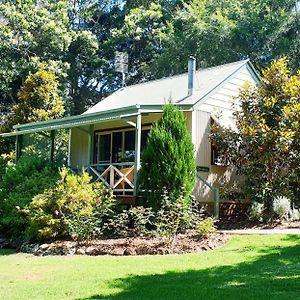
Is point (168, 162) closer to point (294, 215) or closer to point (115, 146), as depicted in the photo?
point (294, 215)

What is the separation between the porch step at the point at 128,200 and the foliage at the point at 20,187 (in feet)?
6.14

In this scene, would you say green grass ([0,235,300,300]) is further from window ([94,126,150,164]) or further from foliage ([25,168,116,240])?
window ([94,126,150,164])

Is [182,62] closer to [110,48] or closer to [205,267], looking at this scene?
[110,48]

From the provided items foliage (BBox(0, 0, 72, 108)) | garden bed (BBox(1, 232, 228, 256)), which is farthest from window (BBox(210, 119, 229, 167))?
foliage (BBox(0, 0, 72, 108))

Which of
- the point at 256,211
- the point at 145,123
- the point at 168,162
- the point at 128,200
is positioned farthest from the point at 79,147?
the point at 256,211

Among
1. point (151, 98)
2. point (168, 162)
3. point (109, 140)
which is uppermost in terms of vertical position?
point (151, 98)

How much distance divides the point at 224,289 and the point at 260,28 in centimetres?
2289

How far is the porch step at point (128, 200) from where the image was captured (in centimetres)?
1223

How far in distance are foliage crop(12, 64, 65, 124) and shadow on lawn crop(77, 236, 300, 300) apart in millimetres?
16398

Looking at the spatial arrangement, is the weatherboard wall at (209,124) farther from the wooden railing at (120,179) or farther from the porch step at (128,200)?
the porch step at (128,200)

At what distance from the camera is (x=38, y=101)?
74.6 feet

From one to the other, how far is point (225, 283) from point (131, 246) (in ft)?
11.7

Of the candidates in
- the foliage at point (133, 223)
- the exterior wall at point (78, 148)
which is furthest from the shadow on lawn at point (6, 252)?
the exterior wall at point (78, 148)

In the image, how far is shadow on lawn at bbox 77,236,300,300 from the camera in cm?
578
